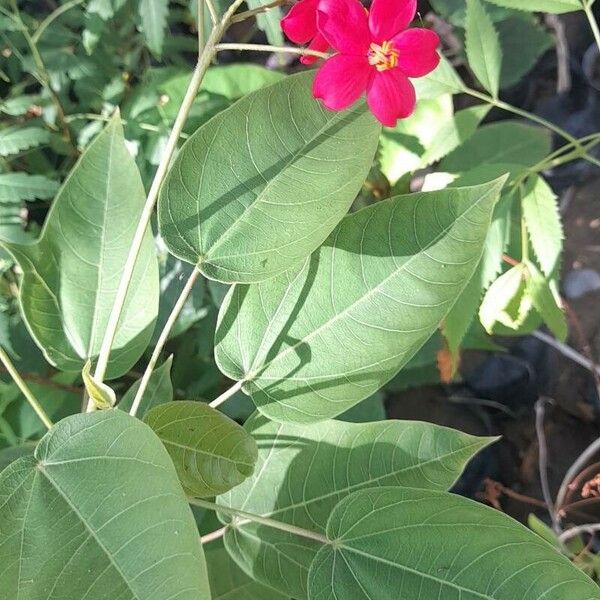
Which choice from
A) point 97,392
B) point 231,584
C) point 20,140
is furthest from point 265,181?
point 20,140

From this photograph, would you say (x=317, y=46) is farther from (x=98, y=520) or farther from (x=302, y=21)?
(x=98, y=520)

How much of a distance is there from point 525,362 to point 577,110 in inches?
25.0

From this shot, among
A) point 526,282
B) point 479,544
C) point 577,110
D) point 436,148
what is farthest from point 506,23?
point 479,544

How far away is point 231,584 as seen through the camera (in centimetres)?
79

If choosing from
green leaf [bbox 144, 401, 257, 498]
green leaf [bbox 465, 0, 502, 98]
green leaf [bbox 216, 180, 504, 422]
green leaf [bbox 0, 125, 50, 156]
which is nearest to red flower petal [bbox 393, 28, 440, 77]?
green leaf [bbox 216, 180, 504, 422]

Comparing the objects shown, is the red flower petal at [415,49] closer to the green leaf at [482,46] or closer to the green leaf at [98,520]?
the green leaf at [482,46]

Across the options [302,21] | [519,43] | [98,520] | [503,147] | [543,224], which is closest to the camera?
[98,520]

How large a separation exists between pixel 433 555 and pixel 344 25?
43cm

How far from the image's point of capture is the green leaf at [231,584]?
0.79 metres

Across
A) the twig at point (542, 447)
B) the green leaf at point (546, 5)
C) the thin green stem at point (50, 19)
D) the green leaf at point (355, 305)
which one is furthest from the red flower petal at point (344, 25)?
the twig at point (542, 447)

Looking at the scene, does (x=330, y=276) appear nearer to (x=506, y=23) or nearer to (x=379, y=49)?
(x=379, y=49)

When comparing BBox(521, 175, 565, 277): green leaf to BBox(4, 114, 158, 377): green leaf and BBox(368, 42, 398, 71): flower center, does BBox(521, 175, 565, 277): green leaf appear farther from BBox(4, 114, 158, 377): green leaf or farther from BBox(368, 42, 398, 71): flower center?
BBox(4, 114, 158, 377): green leaf

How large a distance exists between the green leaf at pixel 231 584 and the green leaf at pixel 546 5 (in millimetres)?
682

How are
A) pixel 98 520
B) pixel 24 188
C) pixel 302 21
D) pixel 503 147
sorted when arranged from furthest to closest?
pixel 503 147
pixel 24 188
pixel 302 21
pixel 98 520
